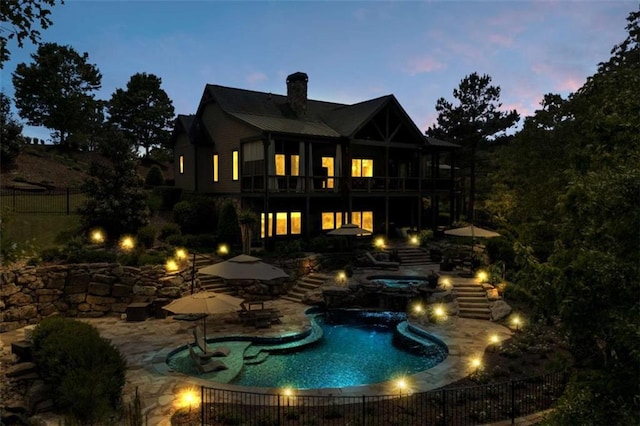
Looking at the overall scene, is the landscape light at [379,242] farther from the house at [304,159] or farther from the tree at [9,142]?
the tree at [9,142]

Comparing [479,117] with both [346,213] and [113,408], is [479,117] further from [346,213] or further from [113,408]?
[113,408]

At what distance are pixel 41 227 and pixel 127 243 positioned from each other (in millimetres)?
A: 5547

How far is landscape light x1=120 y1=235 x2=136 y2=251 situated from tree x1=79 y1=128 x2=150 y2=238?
631mm

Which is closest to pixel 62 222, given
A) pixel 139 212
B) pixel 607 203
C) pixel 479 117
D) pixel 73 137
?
pixel 139 212

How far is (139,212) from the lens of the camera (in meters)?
21.4

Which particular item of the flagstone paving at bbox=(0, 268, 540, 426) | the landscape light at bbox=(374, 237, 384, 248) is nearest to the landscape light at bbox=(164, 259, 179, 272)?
the flagstone paving at bbox=(0, 268, 540, 426)

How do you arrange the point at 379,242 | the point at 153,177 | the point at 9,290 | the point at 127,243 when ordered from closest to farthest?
the point at 9,290, the point at 127,243, the point at 379,242, the point at 153,177

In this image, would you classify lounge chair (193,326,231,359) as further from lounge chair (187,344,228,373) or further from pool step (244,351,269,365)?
pool step (244,351,269,365)

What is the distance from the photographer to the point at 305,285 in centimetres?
2164

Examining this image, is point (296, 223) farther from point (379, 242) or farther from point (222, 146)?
point (222, 146)

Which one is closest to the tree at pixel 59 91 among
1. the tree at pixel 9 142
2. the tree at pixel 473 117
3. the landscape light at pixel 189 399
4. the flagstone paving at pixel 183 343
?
the tree at pixel 9 142

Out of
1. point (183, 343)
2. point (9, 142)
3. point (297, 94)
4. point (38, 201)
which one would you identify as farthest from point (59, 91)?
point (183, 343)

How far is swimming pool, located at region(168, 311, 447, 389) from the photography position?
11547mm

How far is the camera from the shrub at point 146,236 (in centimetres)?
2083
